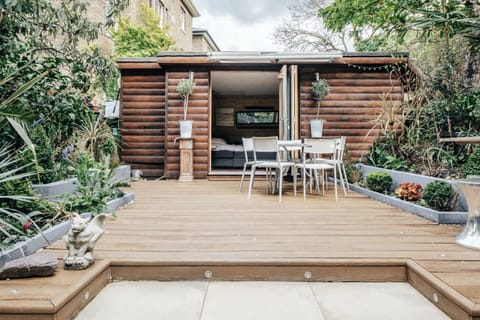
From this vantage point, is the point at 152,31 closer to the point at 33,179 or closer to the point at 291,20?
the point at 291,20

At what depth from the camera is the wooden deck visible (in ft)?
5.38

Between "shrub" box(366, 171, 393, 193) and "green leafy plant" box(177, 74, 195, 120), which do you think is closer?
"shrub" box(366, 171, 393, 193)

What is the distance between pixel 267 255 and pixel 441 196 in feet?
6.69

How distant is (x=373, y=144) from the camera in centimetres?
664

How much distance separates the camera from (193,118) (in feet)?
22.9

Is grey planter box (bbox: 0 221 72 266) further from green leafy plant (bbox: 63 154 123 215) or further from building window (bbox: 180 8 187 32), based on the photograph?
building window (bbox: 180 8 187 32)

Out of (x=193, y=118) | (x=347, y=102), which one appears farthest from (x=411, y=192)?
(x=193, y=118)

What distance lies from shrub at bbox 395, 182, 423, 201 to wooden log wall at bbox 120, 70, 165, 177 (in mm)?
4768

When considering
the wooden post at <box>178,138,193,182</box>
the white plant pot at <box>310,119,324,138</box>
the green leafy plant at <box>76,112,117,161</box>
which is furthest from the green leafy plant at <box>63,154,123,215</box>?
the white plant pot at <box>310,119,324,138</box>

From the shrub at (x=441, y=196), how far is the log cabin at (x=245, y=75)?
3179mm

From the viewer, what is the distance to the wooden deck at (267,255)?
5.38 feet

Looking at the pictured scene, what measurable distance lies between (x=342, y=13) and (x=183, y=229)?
10.0 meters

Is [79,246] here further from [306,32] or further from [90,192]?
[306,32]

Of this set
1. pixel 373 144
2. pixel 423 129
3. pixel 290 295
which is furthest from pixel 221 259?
pixel 373 144
